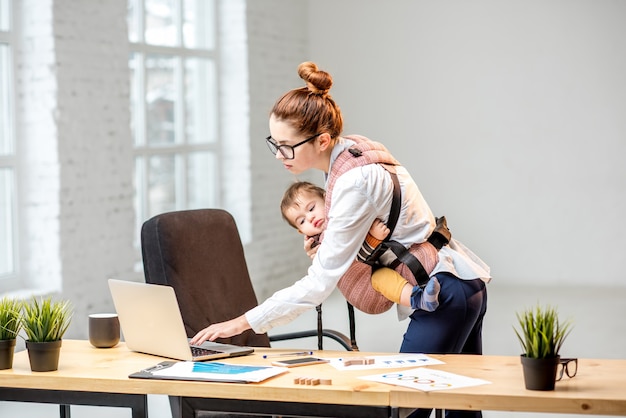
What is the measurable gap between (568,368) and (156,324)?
112cm

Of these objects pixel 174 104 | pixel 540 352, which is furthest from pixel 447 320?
pixel 174 104

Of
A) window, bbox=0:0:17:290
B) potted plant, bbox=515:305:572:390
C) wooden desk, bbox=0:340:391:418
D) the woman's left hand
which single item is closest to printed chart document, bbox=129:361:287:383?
wooden desk, bbox=0:340:391:418

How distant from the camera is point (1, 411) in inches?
179

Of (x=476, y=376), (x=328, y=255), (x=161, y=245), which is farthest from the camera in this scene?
(x=161, y=245)

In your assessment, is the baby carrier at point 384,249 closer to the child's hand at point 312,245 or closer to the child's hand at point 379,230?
the child's hand at point 379,230

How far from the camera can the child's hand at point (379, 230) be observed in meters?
2.72

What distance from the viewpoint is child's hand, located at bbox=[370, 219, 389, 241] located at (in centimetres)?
272

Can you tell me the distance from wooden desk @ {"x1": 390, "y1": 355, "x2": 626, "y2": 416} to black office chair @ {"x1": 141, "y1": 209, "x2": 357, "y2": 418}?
101 centimetres

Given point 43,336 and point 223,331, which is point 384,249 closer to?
point 223,331

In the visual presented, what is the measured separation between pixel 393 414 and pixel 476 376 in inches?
10.5

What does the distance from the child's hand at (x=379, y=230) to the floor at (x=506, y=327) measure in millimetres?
2036

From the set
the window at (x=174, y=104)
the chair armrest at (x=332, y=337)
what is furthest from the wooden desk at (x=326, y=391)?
the window at (x=174, y=104)

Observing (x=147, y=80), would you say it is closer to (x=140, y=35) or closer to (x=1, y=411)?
(x=140, y=35)

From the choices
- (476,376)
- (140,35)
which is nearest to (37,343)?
(476,376)
